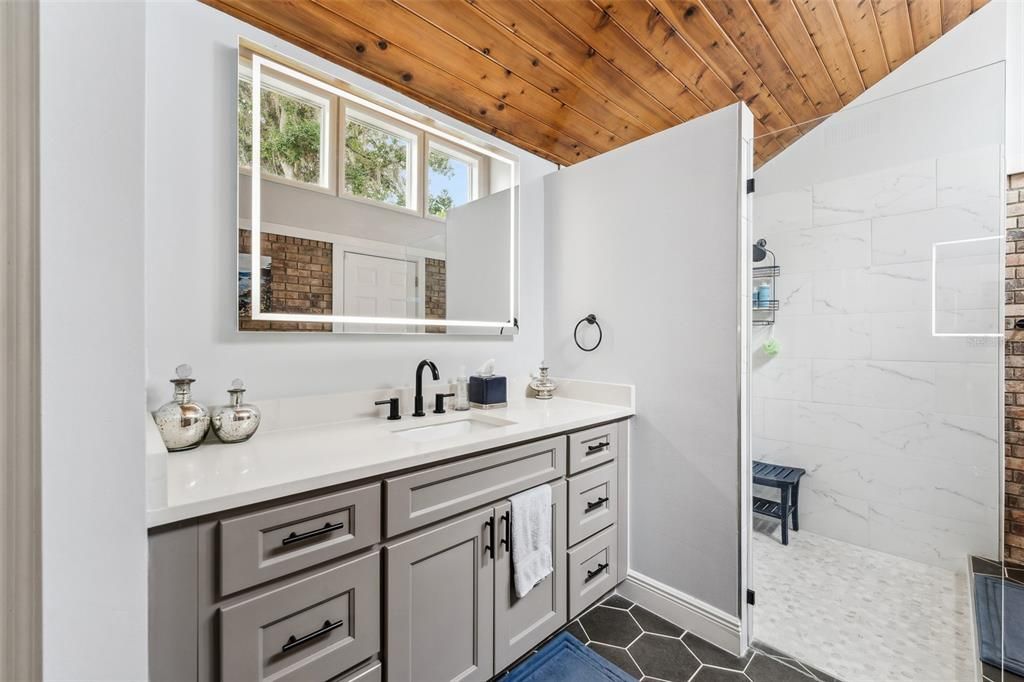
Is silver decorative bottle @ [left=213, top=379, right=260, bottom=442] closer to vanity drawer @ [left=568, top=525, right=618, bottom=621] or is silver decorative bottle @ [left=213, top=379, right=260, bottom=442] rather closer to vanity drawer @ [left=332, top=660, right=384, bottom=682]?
vanity drawer @ [left=332, top=660, right=384, bottom=682]

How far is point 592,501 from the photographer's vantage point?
74.4 inches

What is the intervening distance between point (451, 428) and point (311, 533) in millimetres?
844

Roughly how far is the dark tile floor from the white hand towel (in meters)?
0.44

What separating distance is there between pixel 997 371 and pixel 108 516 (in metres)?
2.37

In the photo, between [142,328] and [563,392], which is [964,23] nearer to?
[563,392]

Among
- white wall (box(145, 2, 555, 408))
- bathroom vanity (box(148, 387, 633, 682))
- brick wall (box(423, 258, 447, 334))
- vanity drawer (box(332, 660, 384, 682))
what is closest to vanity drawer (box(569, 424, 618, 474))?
bathroom vanity (box(148, 387, 633, 682))

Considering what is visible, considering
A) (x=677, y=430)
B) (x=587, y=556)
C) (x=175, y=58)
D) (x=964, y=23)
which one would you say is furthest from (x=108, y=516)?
(x=964, y=23)

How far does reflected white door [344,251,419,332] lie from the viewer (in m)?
1.77

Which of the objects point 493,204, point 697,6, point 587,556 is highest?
point 697,6

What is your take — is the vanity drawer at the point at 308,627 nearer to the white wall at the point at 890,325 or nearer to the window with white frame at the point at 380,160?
the window with white frame at the point at 380,160

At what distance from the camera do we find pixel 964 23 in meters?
2.19

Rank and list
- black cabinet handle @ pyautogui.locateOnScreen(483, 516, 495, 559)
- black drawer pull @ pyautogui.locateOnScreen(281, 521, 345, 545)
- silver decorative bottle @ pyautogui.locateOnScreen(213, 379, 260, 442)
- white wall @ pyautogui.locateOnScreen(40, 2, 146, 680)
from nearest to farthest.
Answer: white wall @ pyautogui.locateOnScreen(40, 2, 146, 680) < black drawer pull @ pyautogui.locateOnScreen(281, 521, 345, 545) < silver decorative bottle @ pyautogui.locateOnScreen(213, 379, 260, 442) < black cabinet handle @ pyautogui.locateOnScreen(483, 516, 495, 559)

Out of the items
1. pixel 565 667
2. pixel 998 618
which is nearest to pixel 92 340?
pixel 565 667

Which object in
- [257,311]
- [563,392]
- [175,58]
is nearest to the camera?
[175,58]
